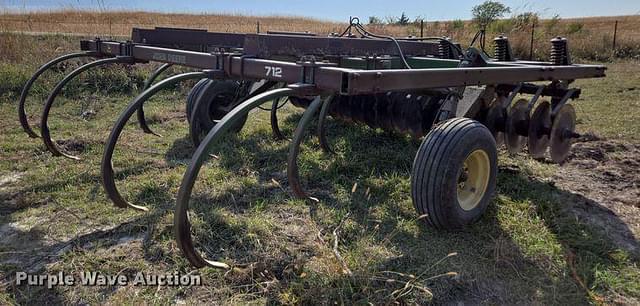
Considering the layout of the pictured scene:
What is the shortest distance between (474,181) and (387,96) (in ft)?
4.79

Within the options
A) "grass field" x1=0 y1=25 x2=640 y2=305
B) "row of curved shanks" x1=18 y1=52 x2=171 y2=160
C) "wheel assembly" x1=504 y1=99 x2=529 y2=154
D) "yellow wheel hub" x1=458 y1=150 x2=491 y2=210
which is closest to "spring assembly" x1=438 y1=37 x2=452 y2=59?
"grass field" x1=0 y1=25 x2=640 y2=305

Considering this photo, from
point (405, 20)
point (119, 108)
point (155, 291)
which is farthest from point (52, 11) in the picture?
point (155, 291)

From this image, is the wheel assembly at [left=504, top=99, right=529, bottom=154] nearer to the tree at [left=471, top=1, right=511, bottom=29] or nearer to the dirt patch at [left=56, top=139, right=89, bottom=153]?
the dirt patch at [left=56, top=139, right=89, bottom=153]

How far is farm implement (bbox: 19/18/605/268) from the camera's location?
2.21 metres

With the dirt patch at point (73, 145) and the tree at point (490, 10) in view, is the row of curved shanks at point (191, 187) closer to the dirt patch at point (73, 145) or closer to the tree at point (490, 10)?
the dirt patch at point (73, 145)

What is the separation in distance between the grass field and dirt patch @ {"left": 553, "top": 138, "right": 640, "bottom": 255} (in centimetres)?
2

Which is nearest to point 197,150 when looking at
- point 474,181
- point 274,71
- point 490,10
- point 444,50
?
point 274,71

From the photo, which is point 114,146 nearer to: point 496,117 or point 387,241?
point 387,241

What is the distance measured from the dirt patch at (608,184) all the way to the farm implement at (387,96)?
309 mm

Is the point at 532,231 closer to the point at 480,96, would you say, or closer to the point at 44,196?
the point at 480,96

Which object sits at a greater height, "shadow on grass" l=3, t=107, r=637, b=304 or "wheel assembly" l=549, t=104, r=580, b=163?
"wheel assembly" l=549, t=104, r=580, b=163

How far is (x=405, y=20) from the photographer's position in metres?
22.2

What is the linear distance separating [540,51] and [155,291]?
13.3 meters

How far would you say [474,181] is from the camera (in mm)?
2889
